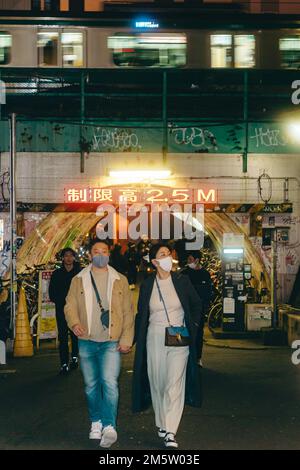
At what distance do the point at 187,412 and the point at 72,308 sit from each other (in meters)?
2.01

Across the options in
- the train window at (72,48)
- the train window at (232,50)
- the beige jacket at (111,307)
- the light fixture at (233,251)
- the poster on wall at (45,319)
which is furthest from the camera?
the train window at (232,50)

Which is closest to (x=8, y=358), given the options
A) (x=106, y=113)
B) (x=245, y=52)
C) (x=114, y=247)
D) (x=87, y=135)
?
(x=87, y=135)

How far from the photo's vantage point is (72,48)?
1973 centimetres

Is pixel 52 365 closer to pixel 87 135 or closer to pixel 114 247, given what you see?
pixel 87 135

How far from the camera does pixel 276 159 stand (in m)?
16.4

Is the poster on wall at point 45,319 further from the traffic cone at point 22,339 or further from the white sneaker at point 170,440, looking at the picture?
the white sneaker at point 170,440

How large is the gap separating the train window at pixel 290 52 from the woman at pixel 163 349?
47.3ft

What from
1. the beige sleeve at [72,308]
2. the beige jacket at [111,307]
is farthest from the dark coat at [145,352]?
the beige sleeve at [72,308]

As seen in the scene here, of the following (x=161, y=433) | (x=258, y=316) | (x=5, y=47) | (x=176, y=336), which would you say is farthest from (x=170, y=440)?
(x=5, y=47)

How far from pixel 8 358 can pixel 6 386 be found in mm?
2436

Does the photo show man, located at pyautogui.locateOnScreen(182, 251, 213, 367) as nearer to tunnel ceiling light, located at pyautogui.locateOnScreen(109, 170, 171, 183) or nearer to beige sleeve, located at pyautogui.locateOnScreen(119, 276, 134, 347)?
beige sleeve, located at pyautogui.locateOnScreen(119, 276, 134, 347)

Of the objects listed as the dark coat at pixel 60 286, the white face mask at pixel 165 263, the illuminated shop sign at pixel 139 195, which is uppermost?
the illuminated shop sign at pixel 139 195

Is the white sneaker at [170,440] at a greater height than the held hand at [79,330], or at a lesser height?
lesser

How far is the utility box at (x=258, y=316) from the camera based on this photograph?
48.9ft
